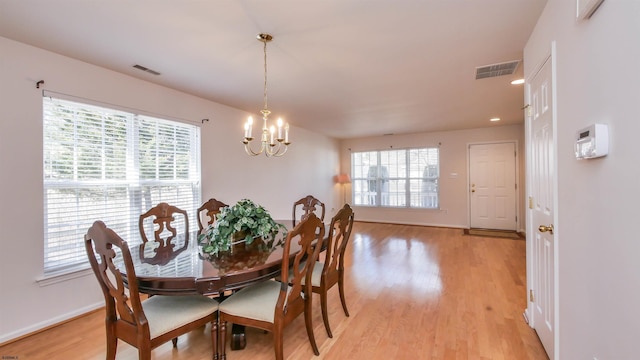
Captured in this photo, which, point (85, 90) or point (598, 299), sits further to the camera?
point (85, 90)

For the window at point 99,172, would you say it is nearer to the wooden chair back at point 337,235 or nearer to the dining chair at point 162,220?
the dining chair at point 162,220

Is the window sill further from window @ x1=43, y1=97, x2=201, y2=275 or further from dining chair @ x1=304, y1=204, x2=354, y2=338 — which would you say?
dining chair @ x1=304, y1=204, x2=354, y2=338

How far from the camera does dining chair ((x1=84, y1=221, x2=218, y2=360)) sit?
1.41 metres

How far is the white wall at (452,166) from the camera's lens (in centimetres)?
582

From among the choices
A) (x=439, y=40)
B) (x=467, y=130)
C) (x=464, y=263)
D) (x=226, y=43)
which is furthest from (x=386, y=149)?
(x=226, y=43)

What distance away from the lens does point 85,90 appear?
2.54m

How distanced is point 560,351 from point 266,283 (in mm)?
1883

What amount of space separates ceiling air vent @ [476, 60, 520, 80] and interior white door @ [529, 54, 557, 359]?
0.58 metres

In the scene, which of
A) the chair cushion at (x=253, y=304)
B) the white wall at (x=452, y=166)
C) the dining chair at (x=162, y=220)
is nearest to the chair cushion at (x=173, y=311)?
the chair cushion at (x=253, y=304)

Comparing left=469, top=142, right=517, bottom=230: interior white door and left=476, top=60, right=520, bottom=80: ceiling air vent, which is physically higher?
left=476, top=60, right=520, bottom=80: ceiling air vent

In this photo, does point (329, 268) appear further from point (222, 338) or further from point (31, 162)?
point (31, 162)

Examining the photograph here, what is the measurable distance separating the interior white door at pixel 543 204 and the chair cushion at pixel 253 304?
5.82 feet

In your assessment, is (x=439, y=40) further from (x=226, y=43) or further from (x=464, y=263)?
(x=464, y=263)

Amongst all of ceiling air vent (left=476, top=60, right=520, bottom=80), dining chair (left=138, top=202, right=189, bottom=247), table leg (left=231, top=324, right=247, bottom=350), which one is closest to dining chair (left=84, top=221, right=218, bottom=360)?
table leg (left=231, top=324, right=247, bottom=350)
